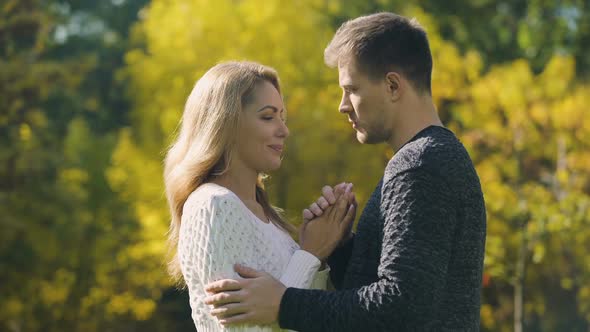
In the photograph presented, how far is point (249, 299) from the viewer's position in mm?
2727

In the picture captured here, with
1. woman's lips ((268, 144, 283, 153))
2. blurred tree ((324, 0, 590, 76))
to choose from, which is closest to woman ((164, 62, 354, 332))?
woman's lips ((268, 144, 283, 153))

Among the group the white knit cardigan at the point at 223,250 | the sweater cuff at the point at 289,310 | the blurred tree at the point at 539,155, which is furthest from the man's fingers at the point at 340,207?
the blurred tree at the point at 539,155

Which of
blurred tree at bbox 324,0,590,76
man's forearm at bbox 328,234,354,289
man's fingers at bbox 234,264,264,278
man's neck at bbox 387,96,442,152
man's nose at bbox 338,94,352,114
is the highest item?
blurred tree at bbox 324,0,590,76

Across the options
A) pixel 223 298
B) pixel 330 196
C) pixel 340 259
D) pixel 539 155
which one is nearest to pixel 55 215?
pixel 539 155

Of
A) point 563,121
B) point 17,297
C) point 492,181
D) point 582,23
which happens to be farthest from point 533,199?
point 582,23

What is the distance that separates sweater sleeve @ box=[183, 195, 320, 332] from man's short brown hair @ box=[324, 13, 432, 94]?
2.15ft

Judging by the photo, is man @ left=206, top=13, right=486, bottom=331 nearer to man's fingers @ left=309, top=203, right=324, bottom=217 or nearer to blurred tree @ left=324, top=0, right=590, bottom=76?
man's fingers @ left=309, top=203, right=324, bottom=217

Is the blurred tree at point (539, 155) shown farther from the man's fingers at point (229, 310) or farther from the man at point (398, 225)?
the man's fingers at point (229, 310)

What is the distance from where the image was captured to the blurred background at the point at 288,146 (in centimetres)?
1364

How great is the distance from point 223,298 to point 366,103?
82 cm

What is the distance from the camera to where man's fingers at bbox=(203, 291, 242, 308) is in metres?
2.74

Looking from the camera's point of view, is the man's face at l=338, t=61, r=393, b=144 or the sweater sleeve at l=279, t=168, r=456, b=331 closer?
the sweater sleeve at l=279, t=168, r=456, b=331

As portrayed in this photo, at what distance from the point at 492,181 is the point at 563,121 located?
2.66m

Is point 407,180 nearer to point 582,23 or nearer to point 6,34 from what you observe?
point 6,34
